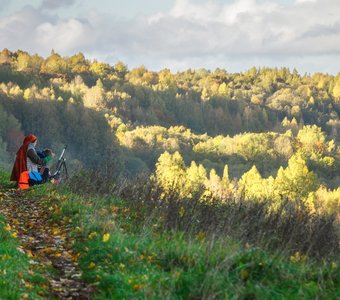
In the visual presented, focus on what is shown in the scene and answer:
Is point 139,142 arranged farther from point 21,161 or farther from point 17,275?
point 17,275

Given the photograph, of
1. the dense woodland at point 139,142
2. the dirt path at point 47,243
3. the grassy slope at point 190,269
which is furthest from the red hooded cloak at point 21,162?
the dense woodland at point 139,142

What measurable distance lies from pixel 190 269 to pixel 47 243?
3.31 m

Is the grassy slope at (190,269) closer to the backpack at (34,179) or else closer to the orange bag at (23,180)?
the orange bag at (23,180)

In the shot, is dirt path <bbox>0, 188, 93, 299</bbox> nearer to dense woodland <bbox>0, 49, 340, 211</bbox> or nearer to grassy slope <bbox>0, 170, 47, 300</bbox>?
grassy slope <bbox>0, 170, 47, 300</bbox>

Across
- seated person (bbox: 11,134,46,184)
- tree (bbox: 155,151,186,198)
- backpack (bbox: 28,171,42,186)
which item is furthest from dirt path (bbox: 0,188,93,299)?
tree (bbox: 155,151,186,198)

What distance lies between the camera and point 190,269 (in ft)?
25.7

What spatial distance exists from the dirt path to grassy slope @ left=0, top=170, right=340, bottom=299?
0.19 metres

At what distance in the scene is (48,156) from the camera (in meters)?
17.7

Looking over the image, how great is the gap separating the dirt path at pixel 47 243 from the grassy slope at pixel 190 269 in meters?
0.19

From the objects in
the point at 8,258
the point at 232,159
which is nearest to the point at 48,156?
the point at 8,258

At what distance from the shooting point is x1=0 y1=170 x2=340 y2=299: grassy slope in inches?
284

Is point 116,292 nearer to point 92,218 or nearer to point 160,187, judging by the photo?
point 92,218

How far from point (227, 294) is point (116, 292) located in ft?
4.40

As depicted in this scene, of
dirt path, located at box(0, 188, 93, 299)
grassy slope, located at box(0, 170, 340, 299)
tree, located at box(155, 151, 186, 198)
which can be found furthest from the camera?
tree, located at box(155, 151, 186, 198)
